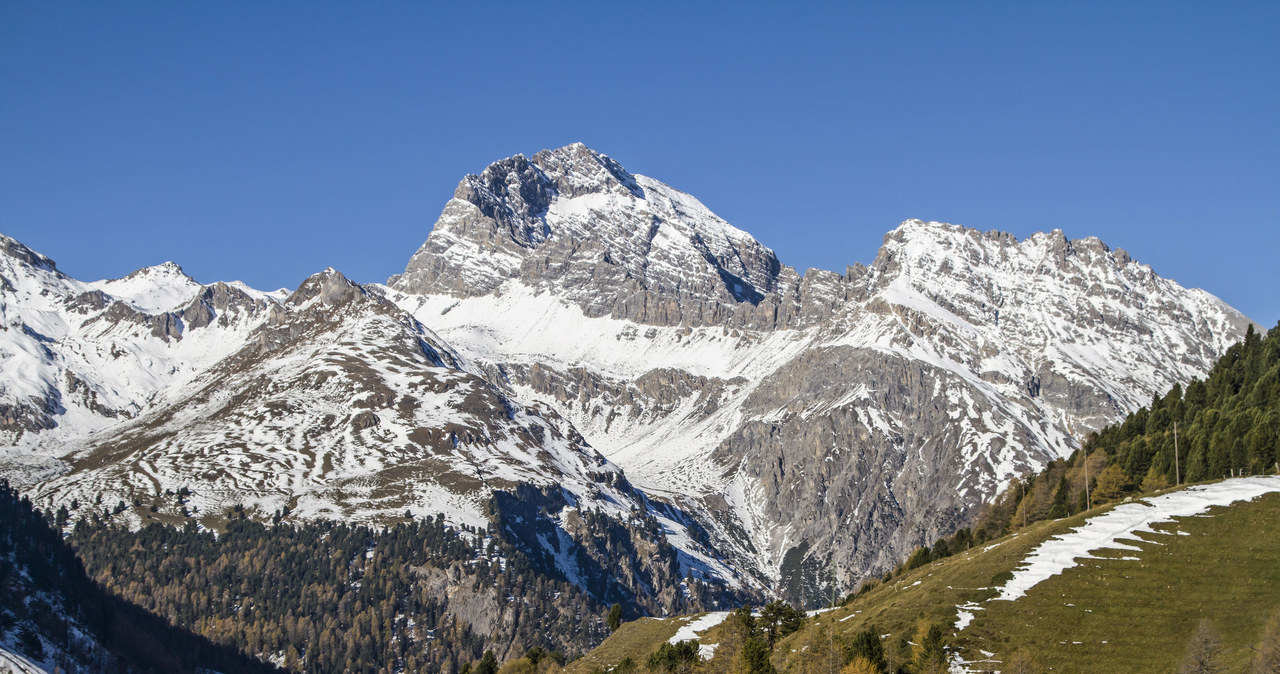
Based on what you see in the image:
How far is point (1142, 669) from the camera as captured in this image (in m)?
116

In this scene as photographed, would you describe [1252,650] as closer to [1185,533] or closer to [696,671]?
[1185,533]

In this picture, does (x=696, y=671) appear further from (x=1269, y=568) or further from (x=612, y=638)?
(x=1269, y=568)

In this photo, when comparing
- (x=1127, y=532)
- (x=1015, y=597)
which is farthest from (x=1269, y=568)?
(x=1015, y=597)

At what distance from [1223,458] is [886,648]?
8447cm

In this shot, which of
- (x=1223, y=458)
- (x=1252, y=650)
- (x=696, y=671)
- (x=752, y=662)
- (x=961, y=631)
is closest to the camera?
(x=1252, y=650)

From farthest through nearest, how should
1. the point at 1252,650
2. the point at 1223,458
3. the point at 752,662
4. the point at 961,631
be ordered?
1. the point at 1223,458
2. the point at 752,662
3. the point at 961,631
4. the point at 1252,650

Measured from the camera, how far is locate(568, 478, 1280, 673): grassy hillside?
120438 millimetres

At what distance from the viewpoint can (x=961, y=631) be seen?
12825 centimetres

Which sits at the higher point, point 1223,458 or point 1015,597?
point 1223,458

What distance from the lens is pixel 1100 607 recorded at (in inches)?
5069

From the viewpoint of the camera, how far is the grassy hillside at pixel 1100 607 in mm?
120438

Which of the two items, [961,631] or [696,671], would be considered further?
[696,671]

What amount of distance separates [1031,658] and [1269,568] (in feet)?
105

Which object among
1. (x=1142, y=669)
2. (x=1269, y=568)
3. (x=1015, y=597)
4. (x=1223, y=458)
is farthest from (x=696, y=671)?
(x=1223, y=458)
